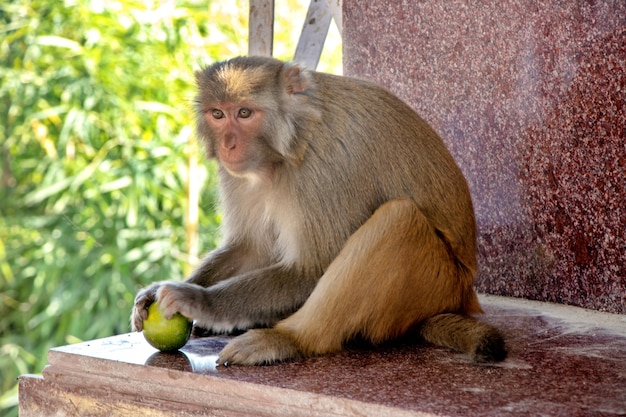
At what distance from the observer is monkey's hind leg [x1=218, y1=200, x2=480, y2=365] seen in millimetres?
3553

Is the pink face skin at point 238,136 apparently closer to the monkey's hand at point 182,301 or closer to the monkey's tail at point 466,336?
the monkey's hand at point 182,301

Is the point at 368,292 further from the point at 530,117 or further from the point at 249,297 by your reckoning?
the point at 530,117

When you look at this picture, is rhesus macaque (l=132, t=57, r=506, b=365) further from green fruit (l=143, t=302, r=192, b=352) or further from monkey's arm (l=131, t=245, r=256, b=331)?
monkey's arm (l=131, t=245, r=256, b=331)

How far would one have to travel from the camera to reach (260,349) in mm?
3572

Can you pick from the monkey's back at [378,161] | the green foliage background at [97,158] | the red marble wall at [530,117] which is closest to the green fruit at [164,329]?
the monkey's back at [378,161]

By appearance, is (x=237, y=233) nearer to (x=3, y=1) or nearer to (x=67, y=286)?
(x=67, y=286)

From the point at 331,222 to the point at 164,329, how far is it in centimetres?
78

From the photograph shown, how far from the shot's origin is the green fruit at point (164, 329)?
3697 mm

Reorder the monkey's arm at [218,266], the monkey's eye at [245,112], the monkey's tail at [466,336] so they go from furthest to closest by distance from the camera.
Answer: the monkey's arm at [218,266], the monkey's eye at [245,112], the monkey's tail at [466,336]

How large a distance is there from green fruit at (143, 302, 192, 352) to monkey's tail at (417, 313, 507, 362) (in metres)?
0.96

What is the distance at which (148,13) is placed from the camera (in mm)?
8211

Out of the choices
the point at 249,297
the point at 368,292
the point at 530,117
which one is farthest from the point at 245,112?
the point at 530,117

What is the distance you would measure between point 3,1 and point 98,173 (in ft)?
6.90

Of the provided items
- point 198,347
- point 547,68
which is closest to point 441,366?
point 198,347
